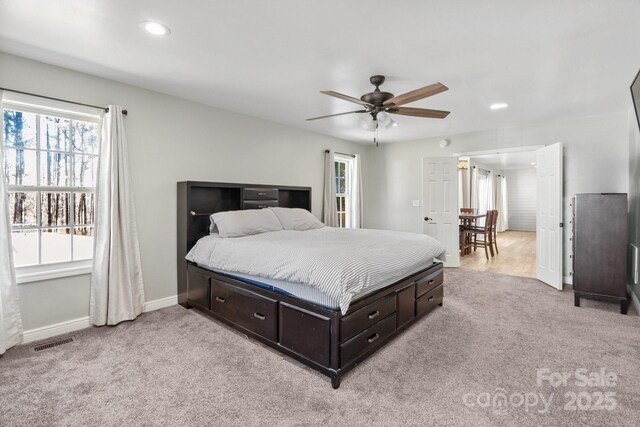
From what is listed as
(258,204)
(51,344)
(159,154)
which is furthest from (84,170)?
(258,204)

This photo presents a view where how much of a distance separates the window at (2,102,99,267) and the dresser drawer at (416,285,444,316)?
331 centimetres

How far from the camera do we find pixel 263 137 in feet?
14.7

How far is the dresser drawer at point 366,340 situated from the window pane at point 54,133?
312 cm

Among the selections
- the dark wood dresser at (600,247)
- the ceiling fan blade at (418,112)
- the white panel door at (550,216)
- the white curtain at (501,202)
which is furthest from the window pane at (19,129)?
the white curtain at (501,202)

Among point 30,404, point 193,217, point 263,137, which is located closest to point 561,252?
point 263,137

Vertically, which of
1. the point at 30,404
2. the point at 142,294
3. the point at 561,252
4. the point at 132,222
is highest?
the point at 132,222

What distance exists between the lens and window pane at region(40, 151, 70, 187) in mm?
2758

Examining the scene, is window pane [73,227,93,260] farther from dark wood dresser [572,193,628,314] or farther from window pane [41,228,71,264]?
dark wood dresser [572,193,628,314]

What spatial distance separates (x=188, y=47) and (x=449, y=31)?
196cm

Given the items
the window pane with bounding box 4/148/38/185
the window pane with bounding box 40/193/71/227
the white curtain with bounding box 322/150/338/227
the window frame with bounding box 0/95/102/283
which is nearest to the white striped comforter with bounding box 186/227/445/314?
the window frame with bounding box 0/95/102/283

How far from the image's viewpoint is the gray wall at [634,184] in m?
3.42

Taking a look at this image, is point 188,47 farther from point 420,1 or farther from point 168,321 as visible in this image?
point 168,321

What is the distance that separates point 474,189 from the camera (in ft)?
27.7

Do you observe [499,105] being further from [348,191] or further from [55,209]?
[55,209]
